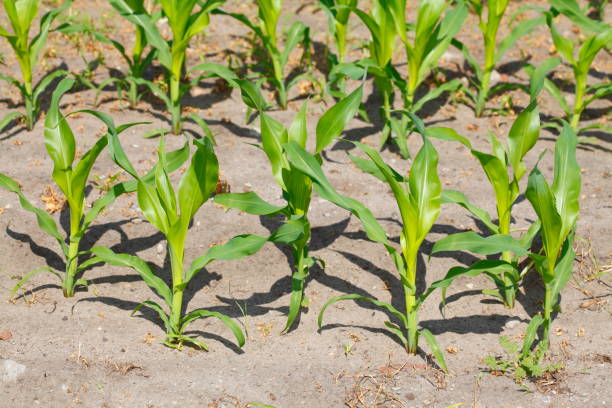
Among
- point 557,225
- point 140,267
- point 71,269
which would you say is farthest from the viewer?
point 71,269

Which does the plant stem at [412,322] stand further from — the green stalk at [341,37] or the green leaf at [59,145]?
the green stalk at [341,37]

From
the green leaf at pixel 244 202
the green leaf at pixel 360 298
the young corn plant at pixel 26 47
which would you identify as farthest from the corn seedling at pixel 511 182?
the young corn plant at pixel 26 47

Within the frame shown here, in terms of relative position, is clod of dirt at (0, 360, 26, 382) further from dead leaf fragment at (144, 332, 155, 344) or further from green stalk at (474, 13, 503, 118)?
green stalk at (474, 13, 503, 118)

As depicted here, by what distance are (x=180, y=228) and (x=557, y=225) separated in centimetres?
152

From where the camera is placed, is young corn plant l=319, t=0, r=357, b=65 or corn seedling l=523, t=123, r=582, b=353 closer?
corn seedling l=523, t=123, r=582, b=353

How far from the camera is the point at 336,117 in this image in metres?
3.42

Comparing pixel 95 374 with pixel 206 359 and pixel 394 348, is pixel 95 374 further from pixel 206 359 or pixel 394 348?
pixel 394 348

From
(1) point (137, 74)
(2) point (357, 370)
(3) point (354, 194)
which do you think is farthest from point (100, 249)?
(1) point (137, 74)

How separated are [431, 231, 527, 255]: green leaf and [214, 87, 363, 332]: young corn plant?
598 mm

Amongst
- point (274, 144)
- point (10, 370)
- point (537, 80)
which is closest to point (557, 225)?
point (537, 80)

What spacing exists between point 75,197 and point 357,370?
4.68ft

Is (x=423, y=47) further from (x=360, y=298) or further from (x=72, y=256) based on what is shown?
(x=72, y=256)

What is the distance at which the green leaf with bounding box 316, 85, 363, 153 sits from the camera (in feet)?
11.2

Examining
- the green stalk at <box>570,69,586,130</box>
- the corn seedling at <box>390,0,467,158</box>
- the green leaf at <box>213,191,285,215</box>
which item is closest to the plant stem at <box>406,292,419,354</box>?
the green leaf at <box>213,191,285,215</box>
